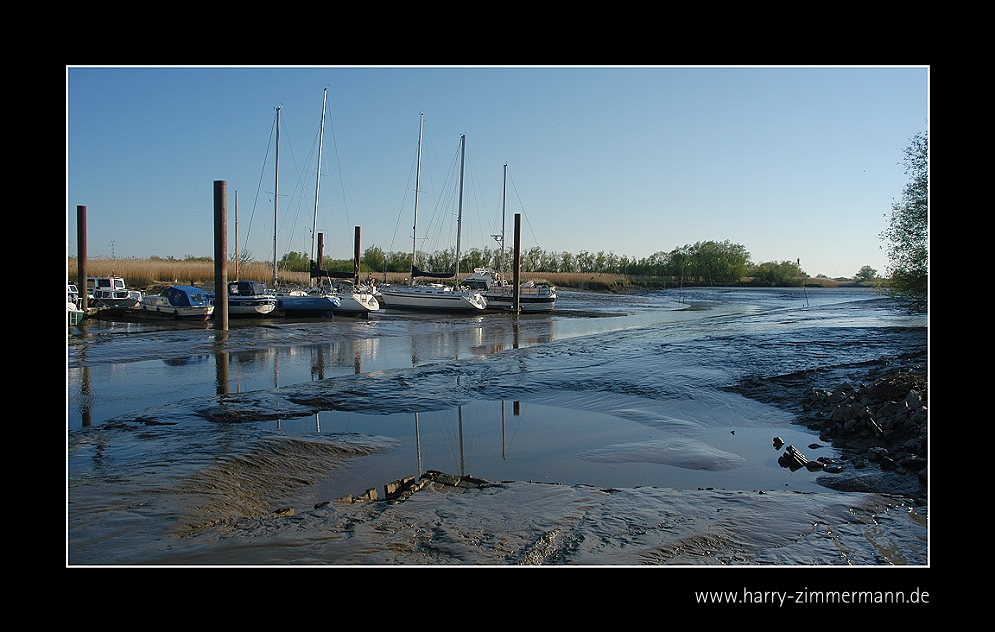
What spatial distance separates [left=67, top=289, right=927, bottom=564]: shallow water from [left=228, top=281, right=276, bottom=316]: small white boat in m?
14.7

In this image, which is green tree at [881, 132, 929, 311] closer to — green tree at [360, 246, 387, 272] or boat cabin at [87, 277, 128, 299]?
boat cabin at [87, 277, 128, 299]

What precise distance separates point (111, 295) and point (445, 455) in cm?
3890

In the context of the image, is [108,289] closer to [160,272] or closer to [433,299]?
[160,272]

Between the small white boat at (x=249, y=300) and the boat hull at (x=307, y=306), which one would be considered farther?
the boat hull at (x=307, y=306)

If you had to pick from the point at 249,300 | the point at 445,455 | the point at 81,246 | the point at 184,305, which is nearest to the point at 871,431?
the point at 445,455

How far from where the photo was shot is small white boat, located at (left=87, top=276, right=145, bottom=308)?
36.4 meters

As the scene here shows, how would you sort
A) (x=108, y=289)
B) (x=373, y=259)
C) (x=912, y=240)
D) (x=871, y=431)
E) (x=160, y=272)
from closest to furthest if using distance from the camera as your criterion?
(x=871, y=431)
(x=912, y=240)
(x=108, y=289)
(x=160, y=272)
(x=373, y=259)

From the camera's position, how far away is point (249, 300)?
33.7 metres

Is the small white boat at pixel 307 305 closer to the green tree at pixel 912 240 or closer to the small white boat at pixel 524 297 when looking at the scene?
the small white boat at pixel 524 297

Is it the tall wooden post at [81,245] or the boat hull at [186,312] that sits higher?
the tall wooden post at [81,245]

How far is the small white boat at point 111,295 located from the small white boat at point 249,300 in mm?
6898

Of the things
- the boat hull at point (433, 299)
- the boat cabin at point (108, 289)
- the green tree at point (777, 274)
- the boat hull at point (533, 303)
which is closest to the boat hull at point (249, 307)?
the boat cabin at point (108, 289)

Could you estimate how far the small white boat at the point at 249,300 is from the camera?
110 feet
